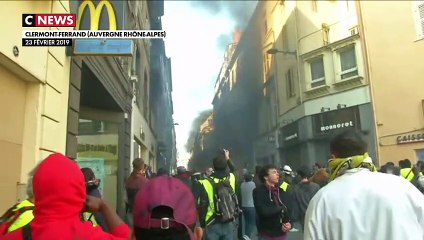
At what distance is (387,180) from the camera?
1889 mm

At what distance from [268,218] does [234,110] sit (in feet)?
79.0

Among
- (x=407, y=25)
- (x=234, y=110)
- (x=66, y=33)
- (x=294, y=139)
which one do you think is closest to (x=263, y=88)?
(x=234, y=110)

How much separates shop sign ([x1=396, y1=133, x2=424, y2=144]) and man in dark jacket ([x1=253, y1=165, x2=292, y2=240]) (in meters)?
11.0

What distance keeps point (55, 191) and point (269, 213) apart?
108 inches

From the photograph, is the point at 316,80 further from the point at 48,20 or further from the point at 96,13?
the point at 48,20

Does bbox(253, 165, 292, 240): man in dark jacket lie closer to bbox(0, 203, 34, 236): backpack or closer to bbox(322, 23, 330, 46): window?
bbox(0, 203, 34, 236): backpack

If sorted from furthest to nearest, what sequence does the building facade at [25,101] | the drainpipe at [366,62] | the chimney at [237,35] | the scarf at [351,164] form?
the chimney at [237,35] < the drainpipe at [366,62] < the building facade at [25,101] < the scarf at [351,164]

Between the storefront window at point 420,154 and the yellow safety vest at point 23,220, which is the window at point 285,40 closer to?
the storefront window at point 420,154

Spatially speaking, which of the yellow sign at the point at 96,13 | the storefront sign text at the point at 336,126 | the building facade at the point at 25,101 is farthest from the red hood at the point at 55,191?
the storefront sign text at the point at 336,126

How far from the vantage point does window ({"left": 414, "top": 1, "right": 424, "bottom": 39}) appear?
13.8 meters

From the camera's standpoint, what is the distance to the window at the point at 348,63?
16094 mm

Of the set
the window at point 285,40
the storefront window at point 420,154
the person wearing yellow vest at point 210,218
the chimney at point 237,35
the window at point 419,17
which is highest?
the chimney at point 237,35

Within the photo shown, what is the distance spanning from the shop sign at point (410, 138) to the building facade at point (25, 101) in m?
12.2

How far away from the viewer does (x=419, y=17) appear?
555 inches
